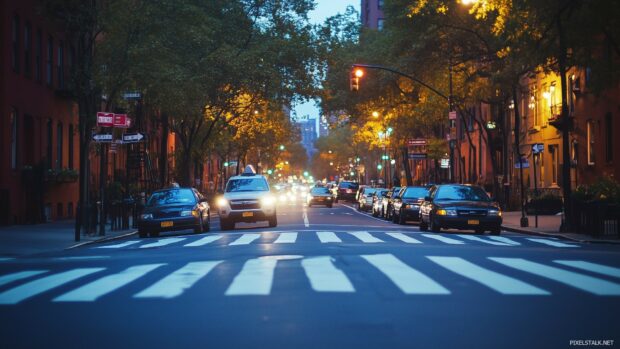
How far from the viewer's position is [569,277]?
37.9ft

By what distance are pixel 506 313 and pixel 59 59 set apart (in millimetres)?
A: 32393

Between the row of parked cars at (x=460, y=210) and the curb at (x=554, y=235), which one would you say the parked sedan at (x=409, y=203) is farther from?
the row of parked cars at (x=460, y=210)

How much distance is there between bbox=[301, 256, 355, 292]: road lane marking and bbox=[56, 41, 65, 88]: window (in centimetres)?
2609

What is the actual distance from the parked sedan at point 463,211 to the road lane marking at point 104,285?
12.9 m

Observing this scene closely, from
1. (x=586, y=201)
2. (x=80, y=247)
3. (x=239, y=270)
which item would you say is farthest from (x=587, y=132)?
(x=239, y=270)

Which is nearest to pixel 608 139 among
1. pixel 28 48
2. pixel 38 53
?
pixel 38 53

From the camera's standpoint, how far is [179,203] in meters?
26.2

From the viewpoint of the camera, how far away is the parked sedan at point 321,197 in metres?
60.4

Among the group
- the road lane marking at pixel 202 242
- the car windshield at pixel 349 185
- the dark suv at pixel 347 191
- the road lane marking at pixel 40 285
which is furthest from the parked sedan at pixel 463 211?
the car windshield at pixel 349 185

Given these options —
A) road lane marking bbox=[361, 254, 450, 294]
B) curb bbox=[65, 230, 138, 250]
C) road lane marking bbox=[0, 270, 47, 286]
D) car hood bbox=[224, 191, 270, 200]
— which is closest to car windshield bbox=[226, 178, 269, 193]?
car hood bbox=[224, 191, 270, 200]

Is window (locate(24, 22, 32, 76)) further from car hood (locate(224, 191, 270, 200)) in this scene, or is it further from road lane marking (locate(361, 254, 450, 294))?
road lane marking (locate(361, 254, 450, 294))

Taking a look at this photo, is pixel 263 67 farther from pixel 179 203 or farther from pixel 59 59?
pixel 179 203

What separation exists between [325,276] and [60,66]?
28.8m

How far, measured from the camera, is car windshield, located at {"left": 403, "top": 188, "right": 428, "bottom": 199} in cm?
3441
